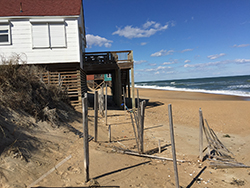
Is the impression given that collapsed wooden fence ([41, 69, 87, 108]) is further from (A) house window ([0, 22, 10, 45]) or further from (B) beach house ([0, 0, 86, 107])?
(A) house window ([0, 22, 10, 45])

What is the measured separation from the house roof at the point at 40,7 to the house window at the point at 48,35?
678 mm

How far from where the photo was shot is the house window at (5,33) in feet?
35.0

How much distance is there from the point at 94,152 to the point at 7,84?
4206 mm

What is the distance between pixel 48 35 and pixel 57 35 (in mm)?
530

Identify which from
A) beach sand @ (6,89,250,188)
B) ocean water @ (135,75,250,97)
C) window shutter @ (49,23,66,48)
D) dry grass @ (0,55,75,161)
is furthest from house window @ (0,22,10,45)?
ocean water @ (135,75,250,97)

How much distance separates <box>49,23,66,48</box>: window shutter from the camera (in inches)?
436

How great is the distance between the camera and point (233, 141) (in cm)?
846

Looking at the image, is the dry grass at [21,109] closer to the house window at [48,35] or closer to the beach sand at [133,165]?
the beach sand at [133,165]

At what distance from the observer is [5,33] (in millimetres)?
10789

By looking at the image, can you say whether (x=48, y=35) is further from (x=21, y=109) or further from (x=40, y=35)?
(x=21, y=109)

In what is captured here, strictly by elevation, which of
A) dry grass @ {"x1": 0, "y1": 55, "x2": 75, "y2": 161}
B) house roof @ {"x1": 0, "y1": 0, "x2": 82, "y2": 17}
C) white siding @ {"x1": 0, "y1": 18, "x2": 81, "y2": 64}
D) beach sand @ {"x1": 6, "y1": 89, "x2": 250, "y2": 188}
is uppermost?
house roof @ {"x1": 0, "y1": 0, "x2": 82, "y2": 17}

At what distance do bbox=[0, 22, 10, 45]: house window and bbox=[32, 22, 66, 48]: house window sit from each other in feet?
4.94

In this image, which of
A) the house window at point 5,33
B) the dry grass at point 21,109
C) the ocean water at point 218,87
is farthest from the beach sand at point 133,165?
the ocean water at point 218,87

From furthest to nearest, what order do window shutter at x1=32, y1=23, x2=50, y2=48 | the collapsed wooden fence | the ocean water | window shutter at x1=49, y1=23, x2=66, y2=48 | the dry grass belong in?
1. the ocean water
2. the collapsed wooden fence
3. window shutter at x1=49, y1=23, x2=66, y2=48
4. window shutter at x1=32, y1=23, x2=50, y2=48
5. the dry grass
